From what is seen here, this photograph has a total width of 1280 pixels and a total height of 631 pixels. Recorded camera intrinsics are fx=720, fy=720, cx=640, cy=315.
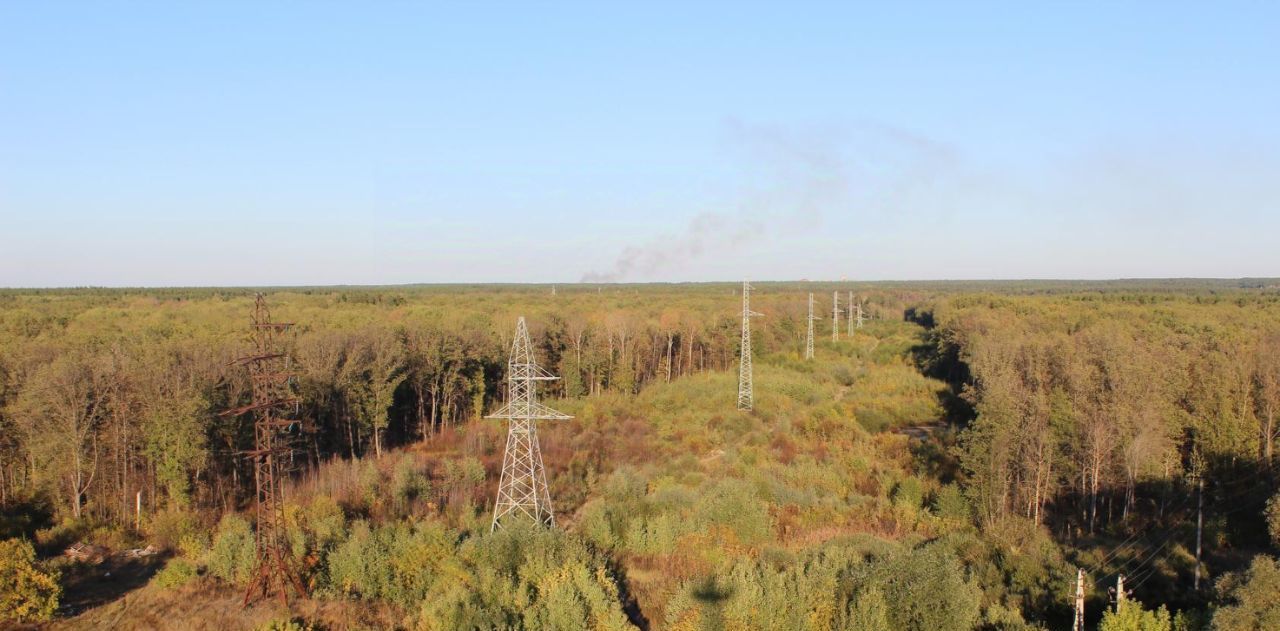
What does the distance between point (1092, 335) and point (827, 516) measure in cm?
2073

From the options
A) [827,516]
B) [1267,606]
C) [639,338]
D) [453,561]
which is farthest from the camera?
[639,338]

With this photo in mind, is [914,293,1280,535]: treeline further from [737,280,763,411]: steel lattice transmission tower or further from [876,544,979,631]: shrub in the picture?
[737,280,763,411]: steel lattice transmission tower

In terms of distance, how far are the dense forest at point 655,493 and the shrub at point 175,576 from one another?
0.07 metres

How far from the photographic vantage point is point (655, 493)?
2438 cm

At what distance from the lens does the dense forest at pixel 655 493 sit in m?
15.1

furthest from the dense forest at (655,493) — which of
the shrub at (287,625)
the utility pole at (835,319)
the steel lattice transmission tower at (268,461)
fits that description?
the utility pole at (835,319)

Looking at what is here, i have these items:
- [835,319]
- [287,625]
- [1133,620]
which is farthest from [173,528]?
[835,319]

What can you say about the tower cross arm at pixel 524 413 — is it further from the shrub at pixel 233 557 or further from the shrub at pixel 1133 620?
the shrub at pixel 1133 620

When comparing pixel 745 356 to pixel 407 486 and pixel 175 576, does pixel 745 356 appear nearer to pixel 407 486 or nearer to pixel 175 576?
pixel 407 486

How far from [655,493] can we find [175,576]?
1367cm

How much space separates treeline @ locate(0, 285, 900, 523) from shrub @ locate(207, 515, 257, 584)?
12.1 ft

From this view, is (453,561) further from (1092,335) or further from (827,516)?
(1092,335)

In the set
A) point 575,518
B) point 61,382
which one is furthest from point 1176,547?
point 61,382

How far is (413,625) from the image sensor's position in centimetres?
1498
